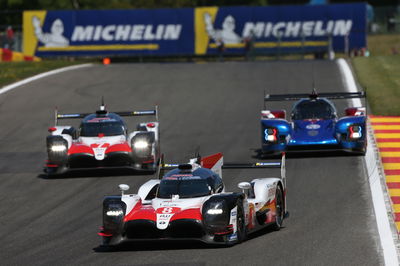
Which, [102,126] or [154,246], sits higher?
[102,126]

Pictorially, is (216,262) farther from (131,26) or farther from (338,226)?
(131,26)

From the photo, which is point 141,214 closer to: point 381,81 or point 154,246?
point 154,246

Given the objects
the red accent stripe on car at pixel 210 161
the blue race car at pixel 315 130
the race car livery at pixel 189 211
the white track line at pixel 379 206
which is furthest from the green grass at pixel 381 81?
the race car livery at pixel 189 211

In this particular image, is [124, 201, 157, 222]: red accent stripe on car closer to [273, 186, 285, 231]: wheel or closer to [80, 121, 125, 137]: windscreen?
[273, 186, 285, 231]: wheel

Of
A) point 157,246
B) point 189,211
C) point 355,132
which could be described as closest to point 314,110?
point 355,132

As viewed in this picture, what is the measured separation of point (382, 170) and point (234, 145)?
20.3 ft

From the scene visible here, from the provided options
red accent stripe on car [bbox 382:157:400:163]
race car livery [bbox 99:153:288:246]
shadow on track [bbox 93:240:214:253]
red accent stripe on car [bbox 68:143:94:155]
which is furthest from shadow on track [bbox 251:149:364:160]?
shadow on track [bbox 93:240:214:253]

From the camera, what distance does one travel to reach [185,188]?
1630 centimetres

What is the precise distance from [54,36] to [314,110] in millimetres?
34038

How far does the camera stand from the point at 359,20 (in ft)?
185

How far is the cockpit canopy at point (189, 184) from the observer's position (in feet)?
53.3

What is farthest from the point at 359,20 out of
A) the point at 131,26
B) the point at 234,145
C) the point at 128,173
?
the point at 128,173

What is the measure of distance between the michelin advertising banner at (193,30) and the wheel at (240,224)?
133ft

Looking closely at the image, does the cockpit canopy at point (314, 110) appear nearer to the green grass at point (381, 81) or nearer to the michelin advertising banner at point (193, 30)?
the green grass at point (381, 81)
